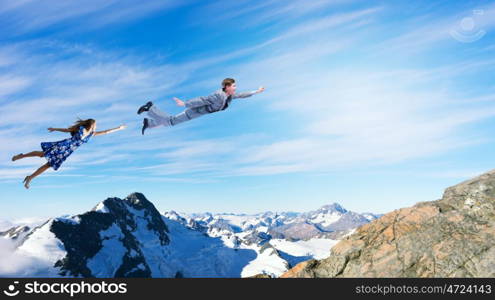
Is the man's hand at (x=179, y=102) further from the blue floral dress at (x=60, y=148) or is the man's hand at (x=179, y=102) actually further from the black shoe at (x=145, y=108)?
the blue floral dress at (x=60, y=148)

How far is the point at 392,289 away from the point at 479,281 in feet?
12.7

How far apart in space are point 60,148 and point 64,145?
23 centimetres

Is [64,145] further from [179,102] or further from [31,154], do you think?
[179,102]

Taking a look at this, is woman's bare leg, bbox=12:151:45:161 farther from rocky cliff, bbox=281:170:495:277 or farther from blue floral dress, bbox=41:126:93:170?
rocky cliff, bbox=281:170:495:277

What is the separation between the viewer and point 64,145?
16.3 metres

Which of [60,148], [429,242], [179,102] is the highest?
[179,102]

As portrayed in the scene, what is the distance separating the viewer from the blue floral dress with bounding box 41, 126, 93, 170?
15816 millimetres

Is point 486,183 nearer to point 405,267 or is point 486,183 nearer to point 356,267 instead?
point 405,267

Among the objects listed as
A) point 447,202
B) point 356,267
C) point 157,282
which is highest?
point 447,202

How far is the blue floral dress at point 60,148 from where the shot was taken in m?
15.8

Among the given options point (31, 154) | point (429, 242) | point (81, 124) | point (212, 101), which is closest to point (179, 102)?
point (212, 101)

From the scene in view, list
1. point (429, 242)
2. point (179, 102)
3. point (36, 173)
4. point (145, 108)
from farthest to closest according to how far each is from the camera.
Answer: point (429, 242), point (36, 173), point (145, 108), point (179, 102)

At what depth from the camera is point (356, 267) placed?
18.0 m

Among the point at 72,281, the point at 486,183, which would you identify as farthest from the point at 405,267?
the point at 72,281
